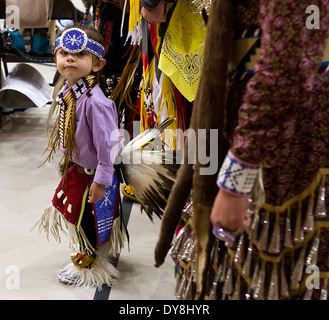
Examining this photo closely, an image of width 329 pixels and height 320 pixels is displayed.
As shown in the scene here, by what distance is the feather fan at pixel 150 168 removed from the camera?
6.20 ft

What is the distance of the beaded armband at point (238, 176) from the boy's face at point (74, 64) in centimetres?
115

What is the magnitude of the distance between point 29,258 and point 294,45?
5.88ft

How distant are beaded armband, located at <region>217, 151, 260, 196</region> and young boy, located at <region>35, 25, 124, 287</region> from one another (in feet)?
3.29

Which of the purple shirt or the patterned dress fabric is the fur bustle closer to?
the patterned dress fabric

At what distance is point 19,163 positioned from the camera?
3469mm

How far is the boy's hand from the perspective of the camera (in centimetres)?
187

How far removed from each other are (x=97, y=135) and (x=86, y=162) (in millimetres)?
140

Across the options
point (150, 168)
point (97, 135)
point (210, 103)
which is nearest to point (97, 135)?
point (97, 135)

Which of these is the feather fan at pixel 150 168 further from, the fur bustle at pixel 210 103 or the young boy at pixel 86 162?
the fur bustle at pixel 210 103

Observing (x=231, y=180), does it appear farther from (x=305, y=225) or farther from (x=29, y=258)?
(x=29, y=258)

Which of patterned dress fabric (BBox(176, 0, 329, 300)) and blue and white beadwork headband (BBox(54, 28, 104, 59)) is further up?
blue and white beadwork headband (BBox(54, 28, 104, 59))

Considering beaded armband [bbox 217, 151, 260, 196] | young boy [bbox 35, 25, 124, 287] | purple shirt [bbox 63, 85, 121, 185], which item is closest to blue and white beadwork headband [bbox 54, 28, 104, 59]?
young boy [bbox 35, 25, 124, 287]

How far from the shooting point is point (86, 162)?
1.92 metres

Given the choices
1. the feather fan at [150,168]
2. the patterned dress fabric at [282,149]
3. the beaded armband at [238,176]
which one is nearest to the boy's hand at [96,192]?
the feather fan at [150,168]
